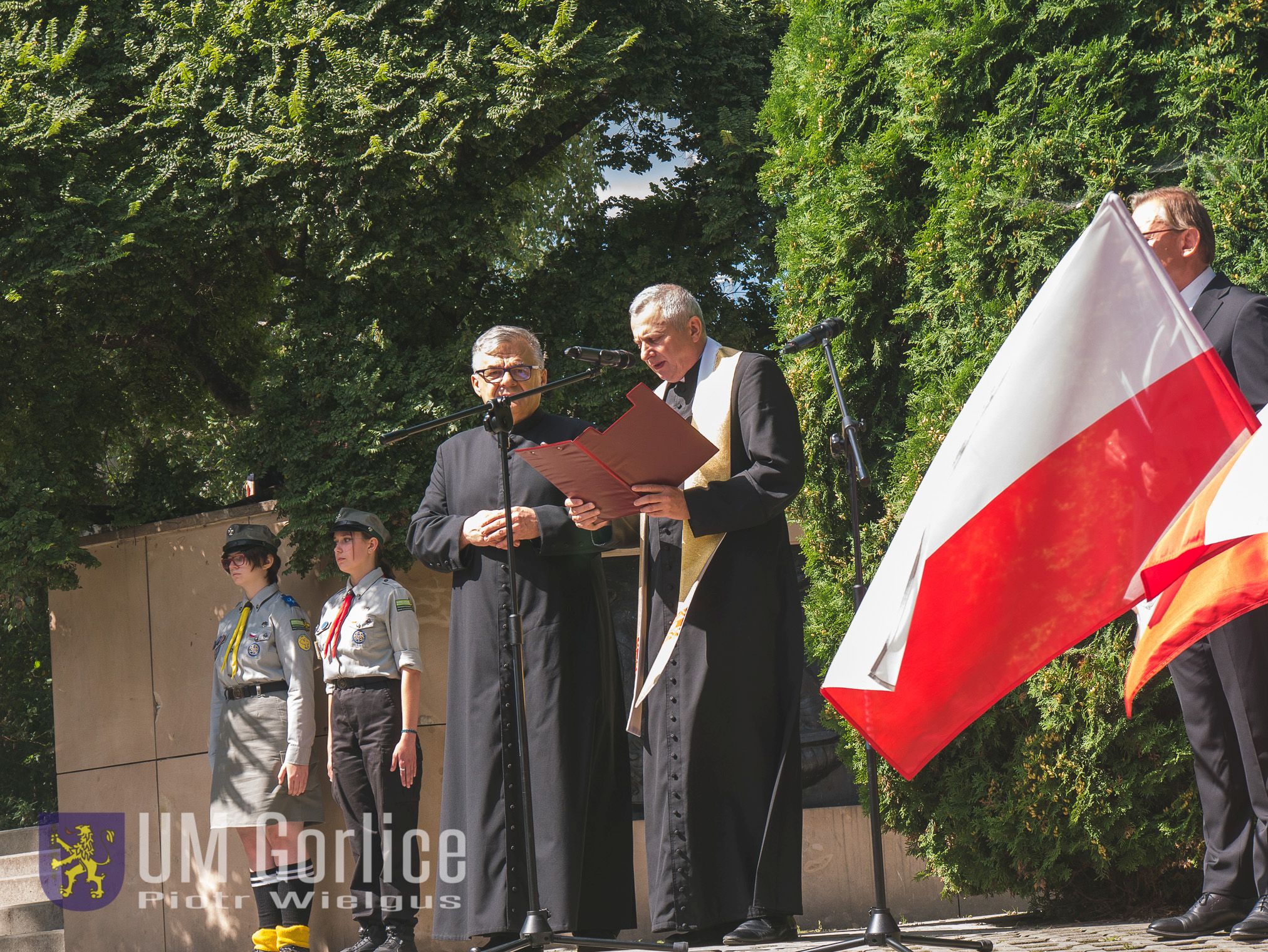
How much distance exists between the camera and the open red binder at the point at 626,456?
3.78 metres

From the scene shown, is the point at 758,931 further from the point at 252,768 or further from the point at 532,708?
the point at 252,768

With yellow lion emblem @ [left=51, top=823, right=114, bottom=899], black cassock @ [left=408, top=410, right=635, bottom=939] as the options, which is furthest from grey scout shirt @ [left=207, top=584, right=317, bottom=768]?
yellow lion emblem @ [left=51, top=823, right=114, bottom=899]

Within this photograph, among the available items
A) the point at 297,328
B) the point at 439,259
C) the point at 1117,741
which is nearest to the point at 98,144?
the point at 297,328

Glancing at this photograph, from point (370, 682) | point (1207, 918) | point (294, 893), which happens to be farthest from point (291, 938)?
point (1207, 918)

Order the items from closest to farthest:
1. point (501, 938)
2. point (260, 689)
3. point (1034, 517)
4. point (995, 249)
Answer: point (1034, 517) < point (501, 938) < point (995, 249) < point (260, 689)

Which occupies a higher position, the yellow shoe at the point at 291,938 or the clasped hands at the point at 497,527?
the clasped hands at the point at 497,527

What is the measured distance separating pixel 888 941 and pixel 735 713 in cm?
86

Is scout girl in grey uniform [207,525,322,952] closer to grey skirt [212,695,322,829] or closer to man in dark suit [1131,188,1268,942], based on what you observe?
grey skirt [212,695,322,829]

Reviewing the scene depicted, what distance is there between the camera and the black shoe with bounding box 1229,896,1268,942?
3676 millimetres

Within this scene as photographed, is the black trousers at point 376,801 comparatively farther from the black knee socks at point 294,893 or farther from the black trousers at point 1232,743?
the black trousers at point 1232,743

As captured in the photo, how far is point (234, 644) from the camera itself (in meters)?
6.46

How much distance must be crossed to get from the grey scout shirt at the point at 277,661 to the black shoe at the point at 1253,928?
4.23 meters

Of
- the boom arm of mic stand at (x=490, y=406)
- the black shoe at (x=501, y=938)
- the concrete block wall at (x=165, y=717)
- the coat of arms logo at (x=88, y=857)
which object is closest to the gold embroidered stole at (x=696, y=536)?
the boom arm of mic stand at (x=490, y=406)

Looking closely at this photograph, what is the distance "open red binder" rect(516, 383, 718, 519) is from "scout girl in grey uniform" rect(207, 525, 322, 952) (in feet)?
9.32
